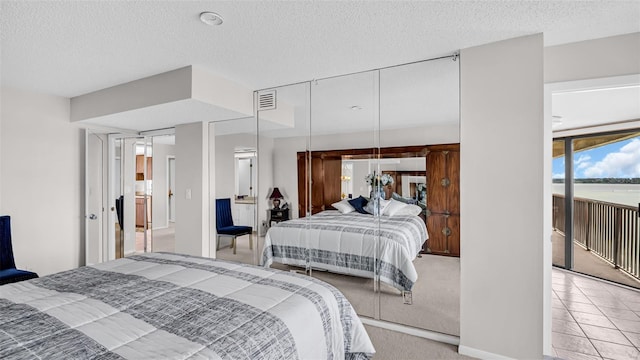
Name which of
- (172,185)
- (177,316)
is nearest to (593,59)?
(177,316)

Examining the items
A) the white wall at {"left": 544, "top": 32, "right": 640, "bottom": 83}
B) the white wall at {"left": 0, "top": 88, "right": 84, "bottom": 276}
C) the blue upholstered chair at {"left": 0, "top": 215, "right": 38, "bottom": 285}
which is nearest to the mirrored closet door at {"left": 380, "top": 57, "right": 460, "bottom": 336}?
the white wall at {"left": 544, "top": 32, "right": 640, "bottom": 83}

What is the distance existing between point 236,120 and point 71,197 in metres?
2.32

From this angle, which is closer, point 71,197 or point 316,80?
point 316,80

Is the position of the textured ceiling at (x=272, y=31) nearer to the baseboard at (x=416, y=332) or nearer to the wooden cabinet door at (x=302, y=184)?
the wooden cabinet door at (x=302, y=184)

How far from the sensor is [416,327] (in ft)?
8.47

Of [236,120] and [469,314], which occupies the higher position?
[236,120]

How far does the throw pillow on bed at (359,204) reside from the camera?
9.61 feet

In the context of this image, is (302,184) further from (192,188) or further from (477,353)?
(477,353)

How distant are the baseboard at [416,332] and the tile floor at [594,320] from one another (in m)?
0.75

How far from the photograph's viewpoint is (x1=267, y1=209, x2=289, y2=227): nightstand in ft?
11.4

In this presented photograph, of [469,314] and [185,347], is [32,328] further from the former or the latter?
[469,314]

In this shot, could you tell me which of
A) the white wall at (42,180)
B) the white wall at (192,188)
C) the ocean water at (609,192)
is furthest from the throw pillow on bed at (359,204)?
the white wall at (42,180)

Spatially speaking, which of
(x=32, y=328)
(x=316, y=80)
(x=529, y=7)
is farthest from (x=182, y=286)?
(x=529, y=7)

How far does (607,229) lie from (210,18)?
5.33 m
